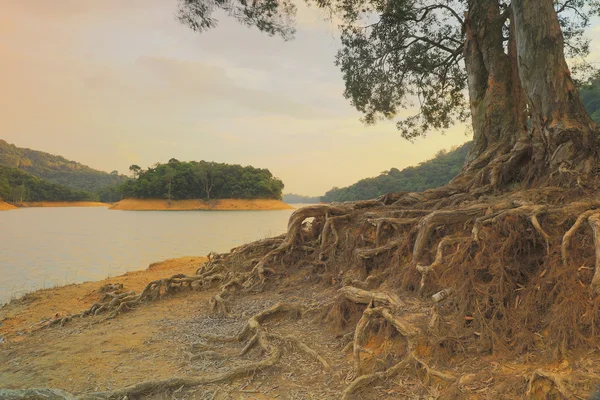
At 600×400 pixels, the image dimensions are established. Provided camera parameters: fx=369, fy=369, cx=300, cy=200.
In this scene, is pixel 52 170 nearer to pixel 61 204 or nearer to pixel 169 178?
pixel 61 204

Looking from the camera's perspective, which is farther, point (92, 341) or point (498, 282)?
point (92, 341)

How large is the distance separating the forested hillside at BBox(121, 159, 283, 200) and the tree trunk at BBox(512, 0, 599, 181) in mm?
63425

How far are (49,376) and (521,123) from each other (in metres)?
8.27

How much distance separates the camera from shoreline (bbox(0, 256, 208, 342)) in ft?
20.2

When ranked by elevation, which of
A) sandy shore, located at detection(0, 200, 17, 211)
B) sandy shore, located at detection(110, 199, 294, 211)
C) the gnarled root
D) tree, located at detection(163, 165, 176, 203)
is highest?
tree, located at detection(163, 165, 176, 203)

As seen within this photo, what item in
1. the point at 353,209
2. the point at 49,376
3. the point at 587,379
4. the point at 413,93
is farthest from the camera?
the point at 413,93

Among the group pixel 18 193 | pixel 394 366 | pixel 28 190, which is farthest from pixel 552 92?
pixel 28 190

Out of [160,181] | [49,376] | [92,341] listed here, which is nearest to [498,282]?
[49,376]

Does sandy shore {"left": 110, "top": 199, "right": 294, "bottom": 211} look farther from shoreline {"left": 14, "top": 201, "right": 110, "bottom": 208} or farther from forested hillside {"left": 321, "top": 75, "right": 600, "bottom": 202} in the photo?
forested hillside {"left": 321, "top": 75, "right": 600, "bottom": 202}

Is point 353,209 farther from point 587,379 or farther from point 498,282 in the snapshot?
point 587,379

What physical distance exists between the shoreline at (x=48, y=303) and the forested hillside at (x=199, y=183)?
190 ft

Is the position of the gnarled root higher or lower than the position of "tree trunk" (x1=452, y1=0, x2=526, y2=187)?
lower

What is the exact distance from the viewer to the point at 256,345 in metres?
4.08

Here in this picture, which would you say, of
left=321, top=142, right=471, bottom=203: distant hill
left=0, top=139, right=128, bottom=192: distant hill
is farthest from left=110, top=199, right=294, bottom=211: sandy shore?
left=0, top=139, right=128, bottom=192: distant hill
